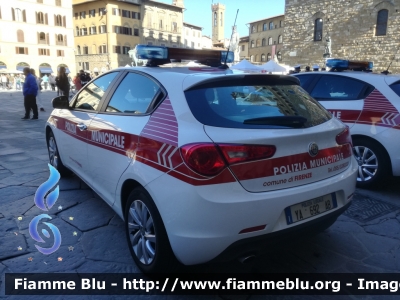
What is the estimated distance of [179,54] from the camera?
134 inches

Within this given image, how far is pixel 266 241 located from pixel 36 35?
2493 inches

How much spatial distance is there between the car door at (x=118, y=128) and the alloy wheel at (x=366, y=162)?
320 cm

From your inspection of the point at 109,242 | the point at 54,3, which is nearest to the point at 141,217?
the point at 109,242

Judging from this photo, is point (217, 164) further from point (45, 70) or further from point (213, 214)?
point (45, 70)

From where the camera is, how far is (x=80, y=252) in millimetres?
2930

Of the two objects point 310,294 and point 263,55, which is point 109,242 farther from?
point 263,55

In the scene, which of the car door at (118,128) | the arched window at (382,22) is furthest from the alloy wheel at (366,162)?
the arched window at (382,22)

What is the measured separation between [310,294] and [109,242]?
5.82 feet

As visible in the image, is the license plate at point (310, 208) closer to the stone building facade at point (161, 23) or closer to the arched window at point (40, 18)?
the arched window at point (40, 18)

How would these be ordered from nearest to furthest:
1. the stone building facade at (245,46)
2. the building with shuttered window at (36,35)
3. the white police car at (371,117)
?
1. the white police car at (371,117)
2. the building with shuttered window at (36,35)
3. the stone building facade at (245,46)

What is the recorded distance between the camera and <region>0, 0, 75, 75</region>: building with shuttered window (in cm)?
5228

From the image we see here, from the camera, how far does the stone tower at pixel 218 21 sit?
4205 inches

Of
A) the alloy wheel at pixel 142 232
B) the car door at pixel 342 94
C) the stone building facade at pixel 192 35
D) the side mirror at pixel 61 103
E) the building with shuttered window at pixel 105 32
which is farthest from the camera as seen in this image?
the stone building facade at pixel 192 35

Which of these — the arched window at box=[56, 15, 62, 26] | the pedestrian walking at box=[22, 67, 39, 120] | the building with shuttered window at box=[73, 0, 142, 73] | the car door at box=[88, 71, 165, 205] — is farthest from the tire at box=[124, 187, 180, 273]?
the arched window at box=[56, 15, 62, 26]
